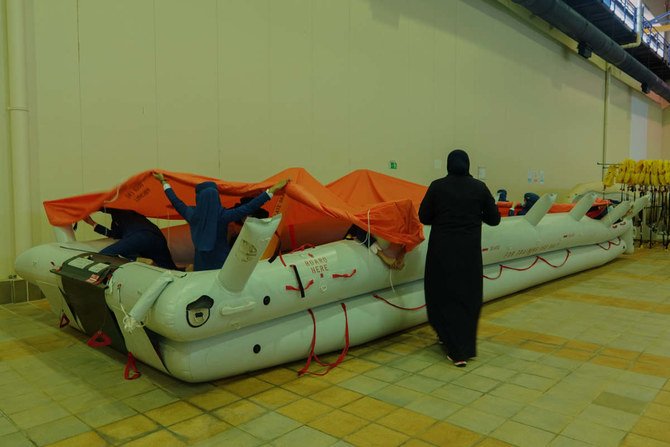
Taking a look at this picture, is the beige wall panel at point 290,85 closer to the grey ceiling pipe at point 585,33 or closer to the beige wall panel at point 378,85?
the beige wall panel at point 378,85

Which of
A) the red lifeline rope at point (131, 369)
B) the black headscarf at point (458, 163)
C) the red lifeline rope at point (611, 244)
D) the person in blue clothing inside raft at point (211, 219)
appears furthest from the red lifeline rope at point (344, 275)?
the red lifeline rope at point (611, 244)

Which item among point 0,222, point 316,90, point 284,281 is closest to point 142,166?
point 0,222

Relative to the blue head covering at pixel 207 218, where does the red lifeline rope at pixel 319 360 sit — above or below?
below

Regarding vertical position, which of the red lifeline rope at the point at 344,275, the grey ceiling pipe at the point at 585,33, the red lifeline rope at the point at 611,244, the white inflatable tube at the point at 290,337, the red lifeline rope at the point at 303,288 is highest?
the grey ceiling pipe at the point at 585,33

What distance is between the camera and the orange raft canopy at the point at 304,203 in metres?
3.38

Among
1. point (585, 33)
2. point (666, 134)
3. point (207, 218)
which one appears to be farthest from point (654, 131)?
point (207, 218)

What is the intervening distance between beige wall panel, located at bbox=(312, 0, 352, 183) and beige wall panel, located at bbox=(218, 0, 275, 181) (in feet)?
2.55

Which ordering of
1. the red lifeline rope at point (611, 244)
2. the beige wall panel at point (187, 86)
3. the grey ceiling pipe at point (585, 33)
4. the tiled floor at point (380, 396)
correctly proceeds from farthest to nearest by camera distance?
the grey ceiling pipe at point (585, 33)
the red lifeline rope at point (611, 244)
the beige wall panel at point (187, 86)
the tiled floor at point (380, 396)

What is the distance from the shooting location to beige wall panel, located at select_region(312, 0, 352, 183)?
6.89 meters

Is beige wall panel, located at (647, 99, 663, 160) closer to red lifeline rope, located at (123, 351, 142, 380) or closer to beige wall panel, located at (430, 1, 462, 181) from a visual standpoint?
beige wall panel, located at (430, 1, 462, 181)

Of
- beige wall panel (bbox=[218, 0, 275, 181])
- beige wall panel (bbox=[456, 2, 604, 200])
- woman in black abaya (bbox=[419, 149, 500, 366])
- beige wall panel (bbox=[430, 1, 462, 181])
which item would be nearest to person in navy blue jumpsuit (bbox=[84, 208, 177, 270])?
beige wall panel (bbox=[218, 0, 275, 181])

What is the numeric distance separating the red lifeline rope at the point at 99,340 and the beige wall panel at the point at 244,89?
291 centimetres

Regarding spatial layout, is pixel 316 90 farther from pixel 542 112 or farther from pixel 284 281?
pixel 542 112

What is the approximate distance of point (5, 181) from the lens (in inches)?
182
